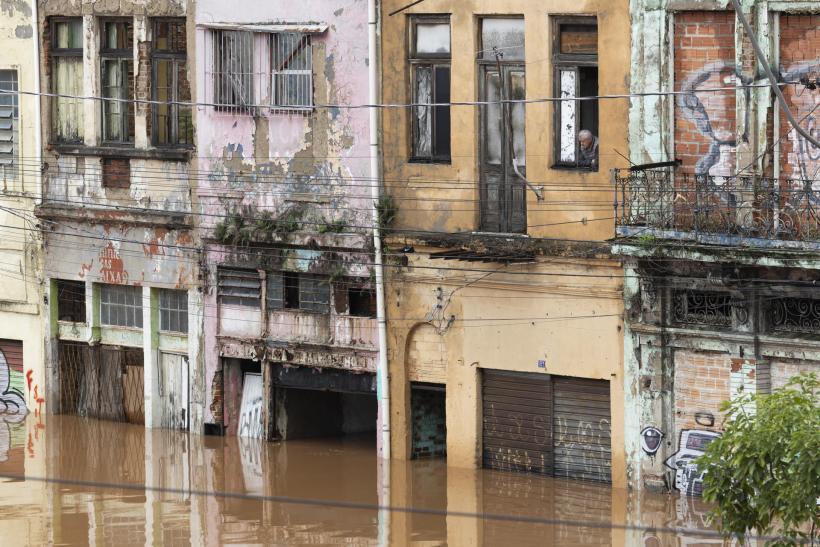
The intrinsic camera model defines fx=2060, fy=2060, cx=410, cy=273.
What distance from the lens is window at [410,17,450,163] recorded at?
2695 centimetres

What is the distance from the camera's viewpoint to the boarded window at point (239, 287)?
1149 inches

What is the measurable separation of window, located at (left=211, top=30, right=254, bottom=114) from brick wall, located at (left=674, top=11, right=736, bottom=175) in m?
6.92

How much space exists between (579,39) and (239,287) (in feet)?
21.8

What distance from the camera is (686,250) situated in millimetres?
23766

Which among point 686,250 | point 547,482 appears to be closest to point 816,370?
point 686,250

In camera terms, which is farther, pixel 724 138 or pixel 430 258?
pixel 430 258

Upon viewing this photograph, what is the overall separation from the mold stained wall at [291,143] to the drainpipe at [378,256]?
19cm

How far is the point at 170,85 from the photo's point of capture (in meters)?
30.0

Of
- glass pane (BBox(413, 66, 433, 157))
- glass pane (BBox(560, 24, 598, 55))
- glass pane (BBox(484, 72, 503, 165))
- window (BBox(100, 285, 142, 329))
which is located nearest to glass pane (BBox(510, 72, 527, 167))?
glass pane (BBox(484, 72, 503, 165))

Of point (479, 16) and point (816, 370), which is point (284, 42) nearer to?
point (479, 16)

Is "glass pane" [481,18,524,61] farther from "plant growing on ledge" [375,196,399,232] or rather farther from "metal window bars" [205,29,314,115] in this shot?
"metal window bars" [205,29,314,115]

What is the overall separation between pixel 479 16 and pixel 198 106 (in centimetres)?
510

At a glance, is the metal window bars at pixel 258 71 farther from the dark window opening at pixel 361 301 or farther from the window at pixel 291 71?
the dark window opening at pixel 361 301

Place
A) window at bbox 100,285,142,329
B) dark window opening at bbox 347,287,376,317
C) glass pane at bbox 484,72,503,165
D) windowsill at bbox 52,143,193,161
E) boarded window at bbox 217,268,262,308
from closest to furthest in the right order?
1. glass pane at bbox 484,72,503,165
2. dark window opening at bbox 347,287,376,317
3. boarded window at bbox 217,268,262,308
4. windowsill at bbox 52,143,193,161
5. window at bbox 100,285,142,329
